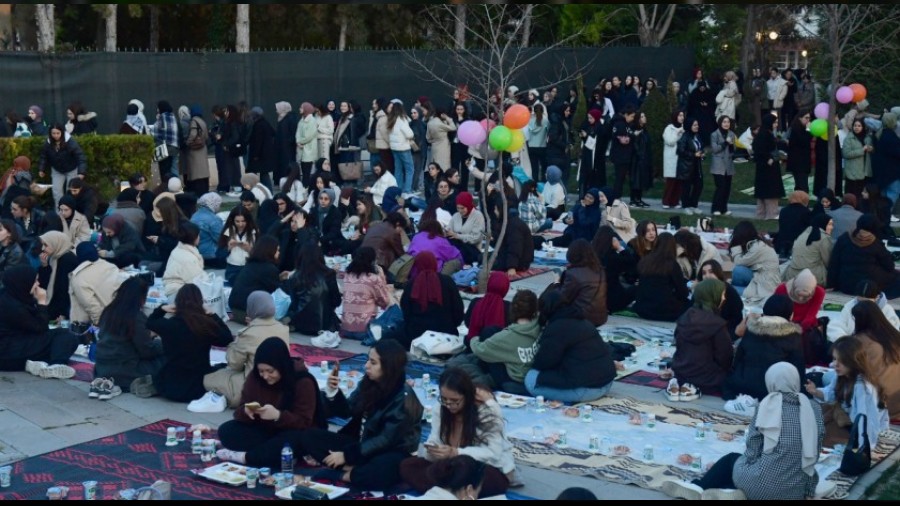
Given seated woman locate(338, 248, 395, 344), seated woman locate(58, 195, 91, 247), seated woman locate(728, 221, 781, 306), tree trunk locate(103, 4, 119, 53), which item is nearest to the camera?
seated woman locate(338, 248, 395, 344)

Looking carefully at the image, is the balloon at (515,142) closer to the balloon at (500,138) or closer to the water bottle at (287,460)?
the balloon at (500,138)

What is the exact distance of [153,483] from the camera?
809cm

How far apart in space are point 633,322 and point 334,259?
14.7 ft

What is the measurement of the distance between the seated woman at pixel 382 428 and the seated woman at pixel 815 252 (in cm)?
694

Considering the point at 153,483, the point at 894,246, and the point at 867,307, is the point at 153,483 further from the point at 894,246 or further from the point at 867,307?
the point at 894,246

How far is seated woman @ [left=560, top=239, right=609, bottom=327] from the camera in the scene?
1191cm

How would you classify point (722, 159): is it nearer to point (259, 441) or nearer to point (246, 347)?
point (246, 347)

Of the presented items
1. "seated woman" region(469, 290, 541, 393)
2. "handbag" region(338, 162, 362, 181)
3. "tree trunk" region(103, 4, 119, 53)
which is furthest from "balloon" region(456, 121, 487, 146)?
"tree trunk" region(103, 4, 119, 53)

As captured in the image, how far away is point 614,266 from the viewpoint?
13.3m

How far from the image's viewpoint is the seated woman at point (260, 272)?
12.4 m

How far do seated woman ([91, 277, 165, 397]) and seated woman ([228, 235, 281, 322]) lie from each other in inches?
82.2

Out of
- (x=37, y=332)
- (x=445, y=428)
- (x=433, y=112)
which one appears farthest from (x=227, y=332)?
(x=433, y=112)

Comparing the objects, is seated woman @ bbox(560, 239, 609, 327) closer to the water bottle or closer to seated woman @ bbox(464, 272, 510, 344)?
seated woman @ bbox(464, 272, 510, 344)

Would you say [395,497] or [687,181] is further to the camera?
[687,181]
